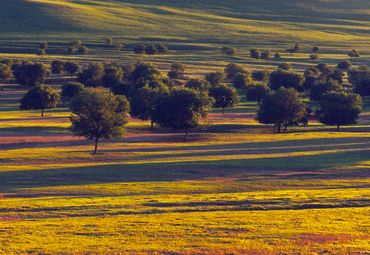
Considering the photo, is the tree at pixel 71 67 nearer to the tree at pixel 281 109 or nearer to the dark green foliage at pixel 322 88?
the dark green foliage at pixel 322 88

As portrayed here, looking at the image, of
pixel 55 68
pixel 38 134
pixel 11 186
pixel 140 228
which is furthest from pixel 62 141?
pixel 55 68

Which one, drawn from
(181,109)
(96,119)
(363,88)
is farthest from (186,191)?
(363,88)

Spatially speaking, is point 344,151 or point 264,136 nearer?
point 344,151

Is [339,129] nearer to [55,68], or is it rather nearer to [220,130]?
[220,130]

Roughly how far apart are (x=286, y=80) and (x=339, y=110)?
4176 centimetres

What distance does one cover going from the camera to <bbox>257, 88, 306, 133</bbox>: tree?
10394 cm

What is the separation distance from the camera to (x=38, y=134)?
9450 cm

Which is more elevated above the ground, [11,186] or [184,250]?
[184,250]

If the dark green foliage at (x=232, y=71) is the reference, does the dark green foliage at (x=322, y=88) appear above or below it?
above

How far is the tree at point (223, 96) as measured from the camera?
124m

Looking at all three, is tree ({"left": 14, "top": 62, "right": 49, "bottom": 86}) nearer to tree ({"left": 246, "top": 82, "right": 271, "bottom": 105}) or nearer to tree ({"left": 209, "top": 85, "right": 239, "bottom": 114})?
tree ({"left": 209, "top": 85, "right": 239, "bottom": 114})

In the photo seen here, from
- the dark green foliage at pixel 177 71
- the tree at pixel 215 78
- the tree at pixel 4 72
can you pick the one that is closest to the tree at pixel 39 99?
the tree at pixel 4 72

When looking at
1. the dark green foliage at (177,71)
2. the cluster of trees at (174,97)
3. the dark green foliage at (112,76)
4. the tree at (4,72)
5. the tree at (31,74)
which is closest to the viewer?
the cluster of trees at (174,97)

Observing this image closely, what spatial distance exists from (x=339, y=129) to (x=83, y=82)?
56.5 meters
